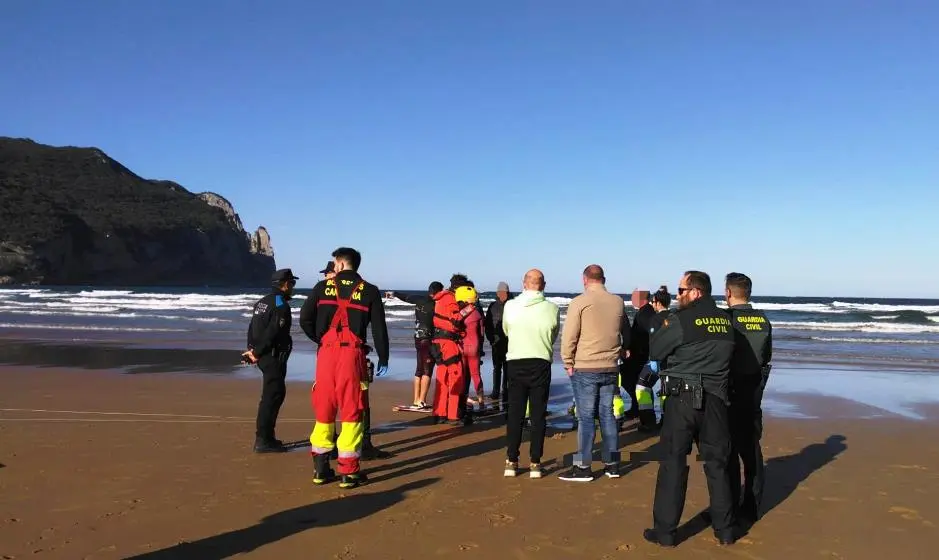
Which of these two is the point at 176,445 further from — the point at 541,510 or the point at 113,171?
the point at 113,171

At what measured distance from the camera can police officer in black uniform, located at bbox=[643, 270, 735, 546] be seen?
4.08 metres

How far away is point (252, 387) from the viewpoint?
10.6 meters

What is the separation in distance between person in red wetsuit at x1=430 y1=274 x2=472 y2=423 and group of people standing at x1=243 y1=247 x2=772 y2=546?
0.04 m

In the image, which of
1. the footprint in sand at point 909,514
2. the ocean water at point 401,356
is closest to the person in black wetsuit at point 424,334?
the ocean water at point 401,356

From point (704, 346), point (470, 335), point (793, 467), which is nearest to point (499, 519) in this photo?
point (704, 346)

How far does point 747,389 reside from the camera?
178 inches

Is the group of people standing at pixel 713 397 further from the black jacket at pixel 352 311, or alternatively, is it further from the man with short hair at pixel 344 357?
the man with short hair at pixel 344 357

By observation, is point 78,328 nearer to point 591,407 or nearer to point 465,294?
point 465,294

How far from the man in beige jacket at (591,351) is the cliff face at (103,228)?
9831cm

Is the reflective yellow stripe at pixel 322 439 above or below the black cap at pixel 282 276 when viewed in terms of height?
below

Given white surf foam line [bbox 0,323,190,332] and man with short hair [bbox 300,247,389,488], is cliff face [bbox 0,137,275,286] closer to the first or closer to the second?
white surf foam line [bbox 0,323,190,332]

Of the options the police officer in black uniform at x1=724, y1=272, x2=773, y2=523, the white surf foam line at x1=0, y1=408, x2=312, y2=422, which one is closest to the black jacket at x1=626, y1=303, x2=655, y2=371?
the police officer in black uniform at x1=724, y1=272, x2=773, y2=523

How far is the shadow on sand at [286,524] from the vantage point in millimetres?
3820

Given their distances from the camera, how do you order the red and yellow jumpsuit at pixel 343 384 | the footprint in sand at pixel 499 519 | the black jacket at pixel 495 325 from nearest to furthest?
1. the footprint in sand at pixel 499 519
2. the red and yellow jumpsuit at pixel 343 384
3. the black jacket at pixel 495 325
